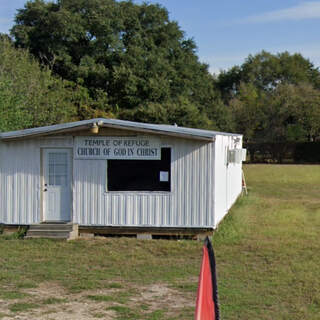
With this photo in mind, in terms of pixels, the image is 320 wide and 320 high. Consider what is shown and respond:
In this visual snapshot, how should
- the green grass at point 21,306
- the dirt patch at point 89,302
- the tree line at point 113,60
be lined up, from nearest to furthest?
the dirt patch at point 89,302 < the green grass at point 21,306 < the tree line at point 113,60

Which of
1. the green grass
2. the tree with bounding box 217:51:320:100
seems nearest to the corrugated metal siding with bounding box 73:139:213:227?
the green grass

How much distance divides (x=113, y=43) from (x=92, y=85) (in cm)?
319

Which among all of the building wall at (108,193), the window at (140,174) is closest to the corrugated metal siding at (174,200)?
the building wall at (108,193)

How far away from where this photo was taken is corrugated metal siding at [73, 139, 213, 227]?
41.6ft

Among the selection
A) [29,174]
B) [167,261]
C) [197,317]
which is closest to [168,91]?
[29,174]

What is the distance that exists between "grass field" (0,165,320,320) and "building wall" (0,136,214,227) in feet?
2.02

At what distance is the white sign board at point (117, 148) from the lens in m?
12.9

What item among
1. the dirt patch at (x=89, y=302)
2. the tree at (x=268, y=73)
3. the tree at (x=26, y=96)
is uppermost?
the tree at (x=268, y=73)

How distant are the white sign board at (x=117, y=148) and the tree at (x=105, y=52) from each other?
2279cm

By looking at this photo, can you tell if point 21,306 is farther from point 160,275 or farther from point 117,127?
point 117,127

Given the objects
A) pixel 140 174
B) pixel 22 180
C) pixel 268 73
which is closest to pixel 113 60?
pixel 22 180

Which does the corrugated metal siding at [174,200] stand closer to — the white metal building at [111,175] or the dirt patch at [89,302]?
the white metal building at [111,175]

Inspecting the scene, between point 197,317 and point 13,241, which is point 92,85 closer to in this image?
point 13,241

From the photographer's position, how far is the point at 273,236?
13.0m
